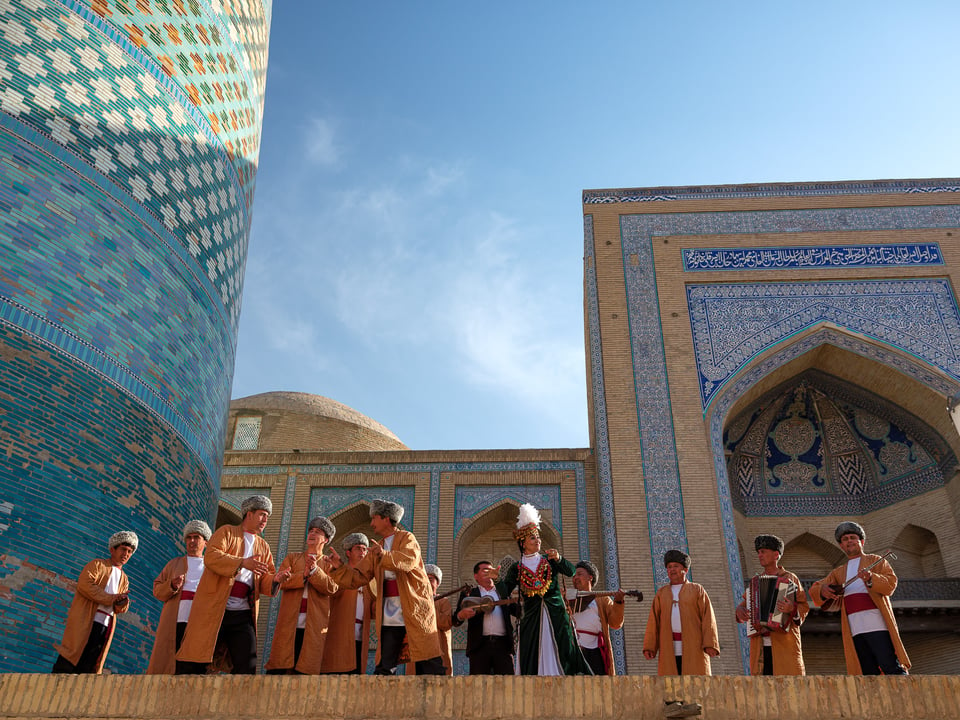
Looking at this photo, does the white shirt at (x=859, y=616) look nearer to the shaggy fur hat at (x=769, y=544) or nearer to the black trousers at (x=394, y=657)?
the shaggy fur hat at (x=769, y=544)

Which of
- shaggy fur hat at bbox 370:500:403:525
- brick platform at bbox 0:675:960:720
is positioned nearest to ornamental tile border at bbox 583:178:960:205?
shaggy fur hat at bbox 370:500:403:525

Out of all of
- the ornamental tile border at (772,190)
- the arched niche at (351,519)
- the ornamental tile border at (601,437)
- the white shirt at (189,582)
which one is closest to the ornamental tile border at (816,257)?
the ornamental tile border at (772,190)

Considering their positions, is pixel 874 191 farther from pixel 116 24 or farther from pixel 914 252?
pixel 116 24

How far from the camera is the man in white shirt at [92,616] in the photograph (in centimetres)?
304

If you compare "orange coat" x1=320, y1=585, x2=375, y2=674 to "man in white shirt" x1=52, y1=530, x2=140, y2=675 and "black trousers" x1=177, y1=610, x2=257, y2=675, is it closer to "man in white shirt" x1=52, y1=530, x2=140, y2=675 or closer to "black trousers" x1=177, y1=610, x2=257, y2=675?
"black trousers" x1=177, y1=610, x2=257, y2=675

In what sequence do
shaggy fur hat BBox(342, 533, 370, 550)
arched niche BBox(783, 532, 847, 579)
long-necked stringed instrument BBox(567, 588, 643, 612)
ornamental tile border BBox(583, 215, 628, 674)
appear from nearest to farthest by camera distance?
1. shaggy fur hat BBox(342, 533, 370, 550)
2. long-necked stringed instrument BBox(567, 588, 643, 612)
3. ornamental tile border BBox(583, 215, 628, 674)
4. arched niche BBox(783, 532, 847, 579)

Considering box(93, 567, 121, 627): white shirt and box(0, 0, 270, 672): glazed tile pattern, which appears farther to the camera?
box(0, 0, 270, 672): glazed tile pattern

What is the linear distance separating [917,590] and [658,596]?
4545mm

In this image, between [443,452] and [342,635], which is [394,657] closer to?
[342,635]

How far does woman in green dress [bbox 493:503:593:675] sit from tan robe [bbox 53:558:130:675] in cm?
137

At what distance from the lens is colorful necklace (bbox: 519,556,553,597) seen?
3045mm

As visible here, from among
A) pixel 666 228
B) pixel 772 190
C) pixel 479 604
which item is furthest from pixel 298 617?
pixel 772 190

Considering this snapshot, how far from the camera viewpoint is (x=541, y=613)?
304 cm

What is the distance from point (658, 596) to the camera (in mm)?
3586
